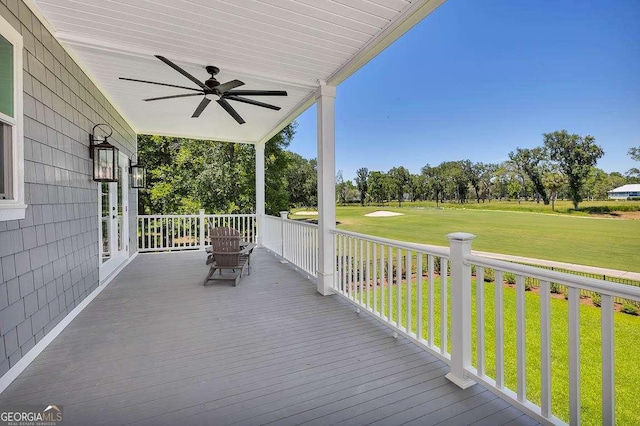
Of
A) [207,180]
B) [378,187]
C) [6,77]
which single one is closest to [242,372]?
[6,77]

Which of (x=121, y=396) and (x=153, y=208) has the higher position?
(x=153, y=208)

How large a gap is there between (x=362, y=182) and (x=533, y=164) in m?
5.14

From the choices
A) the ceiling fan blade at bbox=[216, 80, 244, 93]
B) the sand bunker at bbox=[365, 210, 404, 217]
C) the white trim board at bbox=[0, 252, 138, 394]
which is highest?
the ceiling fan blade at bbox=[216, 80, 244, 93]

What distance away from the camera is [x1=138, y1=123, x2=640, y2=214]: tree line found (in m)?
4.39

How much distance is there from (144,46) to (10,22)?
116cm

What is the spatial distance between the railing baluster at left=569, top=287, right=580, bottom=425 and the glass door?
17.7ft

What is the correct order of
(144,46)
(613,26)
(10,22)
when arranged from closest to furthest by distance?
(10,22) → (144,46) → (613,26)

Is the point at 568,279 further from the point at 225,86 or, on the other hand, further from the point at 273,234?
the point at 273,234

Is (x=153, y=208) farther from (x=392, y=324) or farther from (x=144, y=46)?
(x=392, y=324)

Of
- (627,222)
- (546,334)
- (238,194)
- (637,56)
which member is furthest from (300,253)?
(238,194)

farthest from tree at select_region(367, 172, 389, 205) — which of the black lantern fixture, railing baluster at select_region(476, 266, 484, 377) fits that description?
railing baluster at select_region(476, 266, 484, 377)

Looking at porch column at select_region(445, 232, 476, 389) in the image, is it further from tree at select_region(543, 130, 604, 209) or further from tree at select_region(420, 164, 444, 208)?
tree at select_region(420, 164, 444, 208)

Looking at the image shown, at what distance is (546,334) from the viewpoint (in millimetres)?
1587

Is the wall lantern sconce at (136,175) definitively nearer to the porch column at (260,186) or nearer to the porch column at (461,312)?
the porch column at (260,186)
